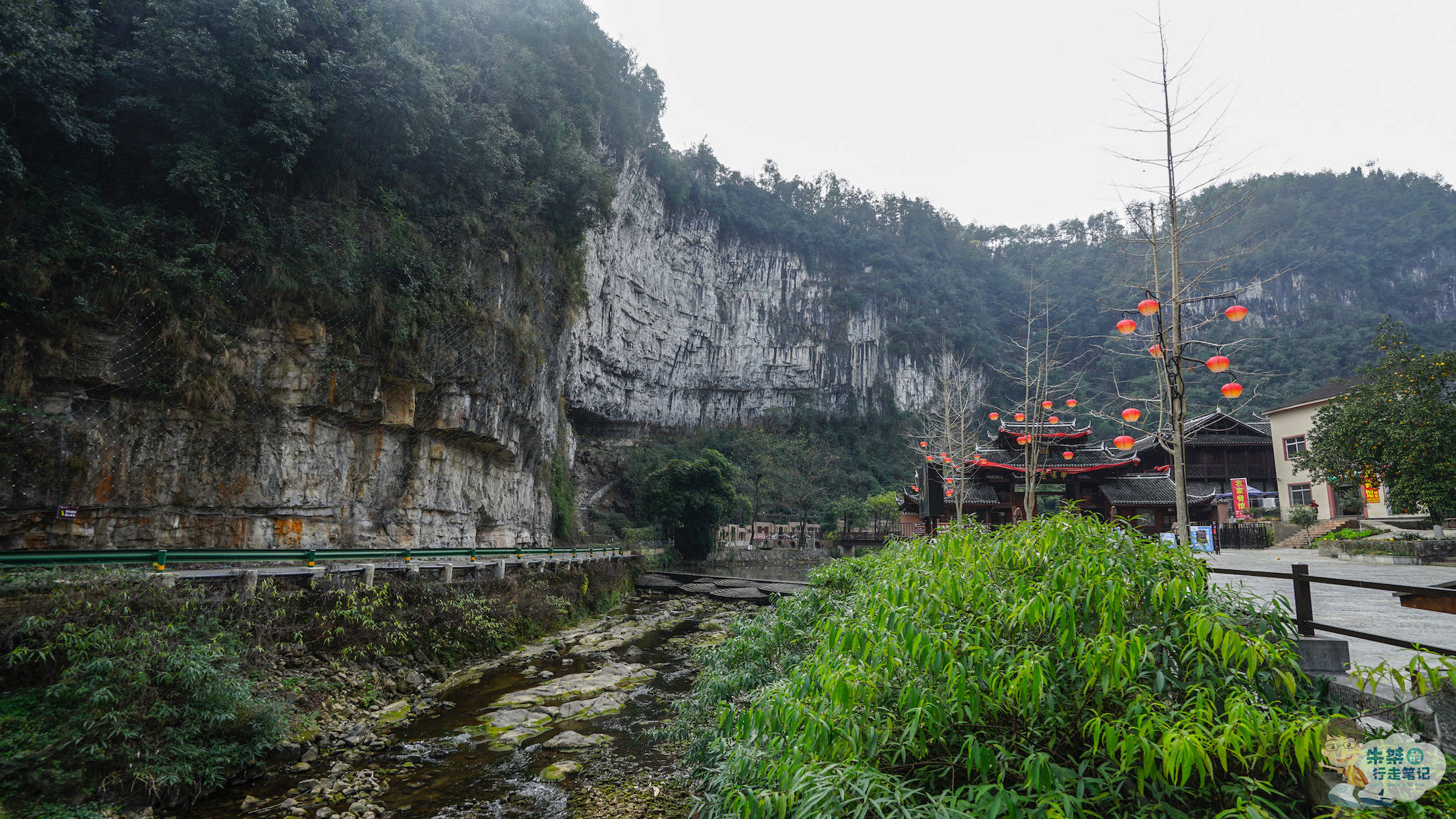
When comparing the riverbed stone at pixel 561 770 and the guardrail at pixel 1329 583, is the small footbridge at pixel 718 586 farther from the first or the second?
the guardrail at pixel 1329 583

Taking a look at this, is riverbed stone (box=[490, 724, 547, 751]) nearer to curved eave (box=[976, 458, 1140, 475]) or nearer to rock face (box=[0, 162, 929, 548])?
rock face (box=[0, 162, 929, 548])

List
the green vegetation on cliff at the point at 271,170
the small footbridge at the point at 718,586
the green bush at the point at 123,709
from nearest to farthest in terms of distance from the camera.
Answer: the green bush at the point at 123,709, the green vegetation on cliff at the point at 271,170, the small footbridge at the point at 718,586

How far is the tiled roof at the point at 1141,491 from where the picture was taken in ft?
72.7

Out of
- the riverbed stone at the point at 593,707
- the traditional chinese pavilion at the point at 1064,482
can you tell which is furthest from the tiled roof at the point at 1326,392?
the riverbed stone at the point at 593,707

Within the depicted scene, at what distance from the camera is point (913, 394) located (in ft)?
182

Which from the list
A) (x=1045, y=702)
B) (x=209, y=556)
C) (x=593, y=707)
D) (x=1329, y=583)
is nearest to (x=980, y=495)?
(x=593, y=707)

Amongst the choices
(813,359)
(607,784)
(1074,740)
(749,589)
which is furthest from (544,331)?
(813,359)

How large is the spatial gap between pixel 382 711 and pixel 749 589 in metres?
13.1

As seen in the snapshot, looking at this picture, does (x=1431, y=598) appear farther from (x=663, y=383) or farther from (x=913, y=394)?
(x=913, y=394)

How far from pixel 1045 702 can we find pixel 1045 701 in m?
0.01

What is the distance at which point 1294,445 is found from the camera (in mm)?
24094

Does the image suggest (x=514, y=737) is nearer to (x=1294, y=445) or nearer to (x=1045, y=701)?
(x=1045, y=701)

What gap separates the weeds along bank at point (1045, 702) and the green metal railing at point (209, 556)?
7539 millimetres

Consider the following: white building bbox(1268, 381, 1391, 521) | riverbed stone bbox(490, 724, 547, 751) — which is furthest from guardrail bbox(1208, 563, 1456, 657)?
white building bbox(1268, 381, 1391, 521)
